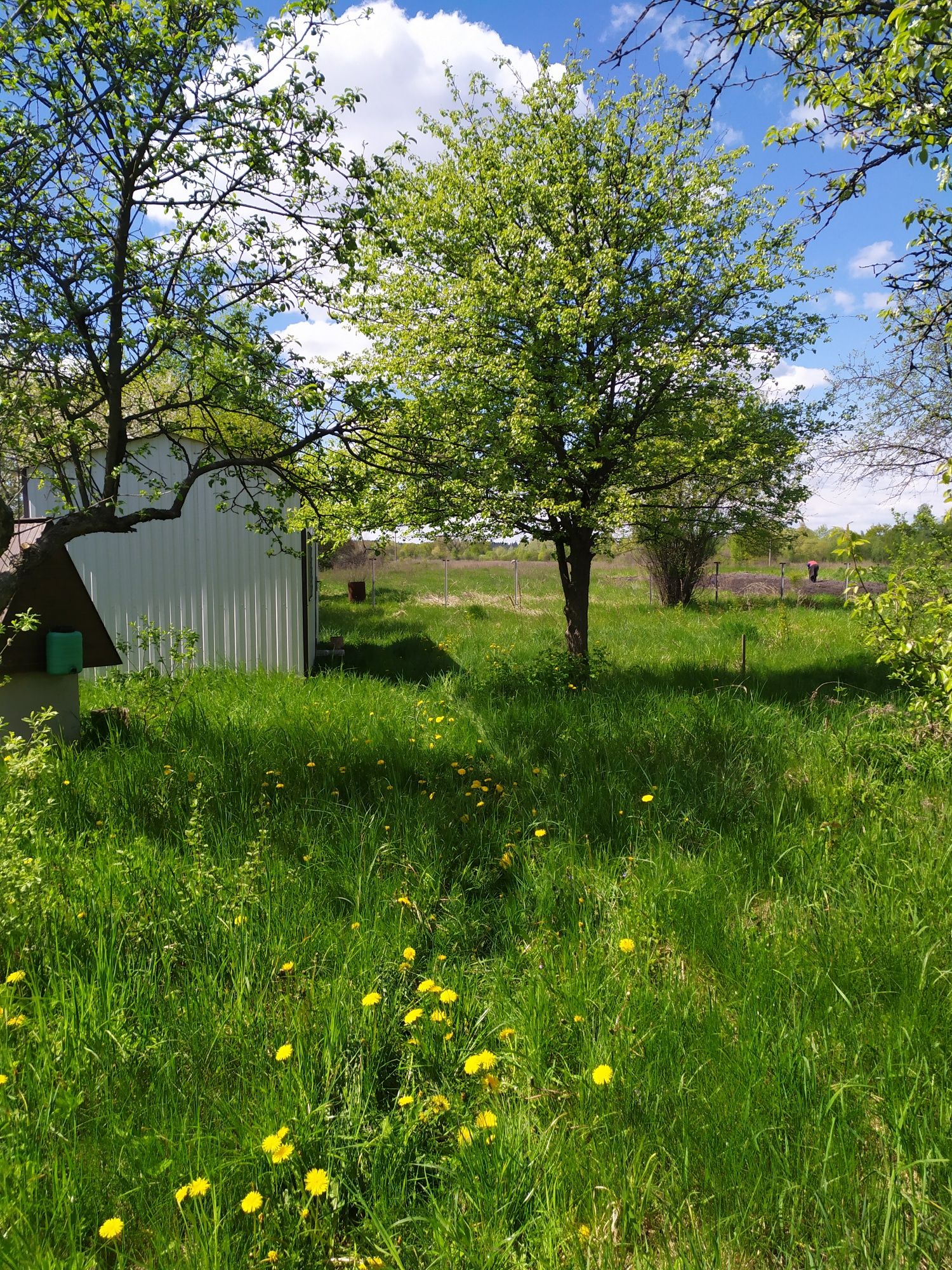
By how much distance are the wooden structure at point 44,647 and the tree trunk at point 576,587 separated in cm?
592

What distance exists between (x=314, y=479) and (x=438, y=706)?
277cm

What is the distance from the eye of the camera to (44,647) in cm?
549

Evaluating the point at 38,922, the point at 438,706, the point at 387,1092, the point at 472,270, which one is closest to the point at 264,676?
the point at 438,706

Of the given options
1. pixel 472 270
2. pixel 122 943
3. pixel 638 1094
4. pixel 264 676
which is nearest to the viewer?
pixel 638 1094

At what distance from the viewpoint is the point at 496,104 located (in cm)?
845

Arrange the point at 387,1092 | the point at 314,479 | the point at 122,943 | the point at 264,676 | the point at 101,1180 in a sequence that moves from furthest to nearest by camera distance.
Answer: the point at 264,676
the point at 314,479
the point at 122,943
the point at 387,1092
the point at 101,1180

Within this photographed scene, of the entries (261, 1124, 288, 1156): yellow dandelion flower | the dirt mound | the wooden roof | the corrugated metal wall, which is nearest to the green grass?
(261, 1124, 288, 1156): yellow dandelion flower

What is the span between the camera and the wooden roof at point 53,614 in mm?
5348

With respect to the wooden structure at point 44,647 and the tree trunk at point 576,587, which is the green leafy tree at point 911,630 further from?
the wooden structure at point 44,647

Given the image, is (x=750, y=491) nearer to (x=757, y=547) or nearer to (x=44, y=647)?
(x=44, y=647)

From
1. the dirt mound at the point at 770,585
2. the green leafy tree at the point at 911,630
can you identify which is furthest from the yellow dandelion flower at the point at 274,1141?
the dirt mound at the point at 770,585

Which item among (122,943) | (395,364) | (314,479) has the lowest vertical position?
(122,943)

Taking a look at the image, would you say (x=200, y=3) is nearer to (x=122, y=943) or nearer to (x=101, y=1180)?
(x=122, y=943)

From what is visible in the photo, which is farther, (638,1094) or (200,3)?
(200,3)
